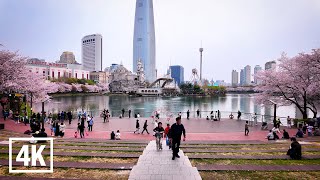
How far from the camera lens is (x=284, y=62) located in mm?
33500

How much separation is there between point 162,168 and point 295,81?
2780 centimetres

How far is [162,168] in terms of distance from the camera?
376 inches

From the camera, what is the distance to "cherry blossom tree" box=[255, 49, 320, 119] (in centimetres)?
2758

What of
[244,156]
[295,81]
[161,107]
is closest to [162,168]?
[244,156]

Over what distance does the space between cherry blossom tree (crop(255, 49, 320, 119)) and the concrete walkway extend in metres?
23.0

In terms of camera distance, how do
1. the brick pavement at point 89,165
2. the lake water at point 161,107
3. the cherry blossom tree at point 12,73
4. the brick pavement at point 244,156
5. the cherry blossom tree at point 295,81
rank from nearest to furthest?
the brick pavement at point 89,165 → the brick pavement at point 244,156 → the cherry blossom tree at point 295,81 → the cherry blossom tree at point 12,73 → the lake water at point 161,107

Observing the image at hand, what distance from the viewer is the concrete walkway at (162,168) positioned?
8711 mm

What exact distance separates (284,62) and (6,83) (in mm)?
39198

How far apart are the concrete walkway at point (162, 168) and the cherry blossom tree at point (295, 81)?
22965 millimetres

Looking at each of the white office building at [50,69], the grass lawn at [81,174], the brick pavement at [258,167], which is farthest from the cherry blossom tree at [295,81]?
the white office building at [50,69]

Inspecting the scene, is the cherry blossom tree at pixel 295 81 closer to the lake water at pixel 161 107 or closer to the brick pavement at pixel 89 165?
the lake water at pixel 161 107

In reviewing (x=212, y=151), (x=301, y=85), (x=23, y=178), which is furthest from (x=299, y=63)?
(x=23, y=178)

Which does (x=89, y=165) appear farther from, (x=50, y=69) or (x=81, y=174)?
(x=50, y=69)

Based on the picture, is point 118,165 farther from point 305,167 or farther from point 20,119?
point 20,119
